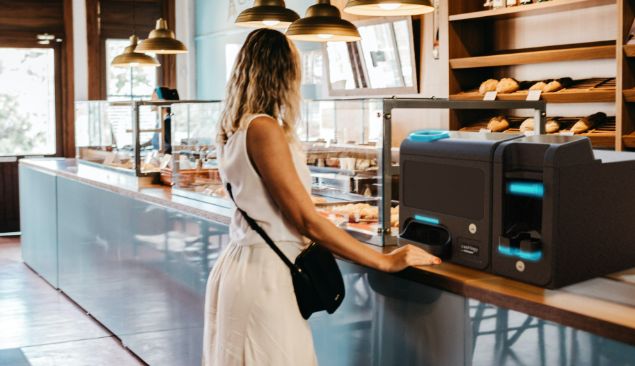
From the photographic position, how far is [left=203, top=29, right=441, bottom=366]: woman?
7.61 feet

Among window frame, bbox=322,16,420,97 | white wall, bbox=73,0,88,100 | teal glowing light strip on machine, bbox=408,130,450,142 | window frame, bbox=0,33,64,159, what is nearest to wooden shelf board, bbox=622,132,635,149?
window frame, bbox=322,16,420,97

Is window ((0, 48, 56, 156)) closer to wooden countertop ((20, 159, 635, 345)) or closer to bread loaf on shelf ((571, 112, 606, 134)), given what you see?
bread loaf on shelf ((571, 112, 606, 134))

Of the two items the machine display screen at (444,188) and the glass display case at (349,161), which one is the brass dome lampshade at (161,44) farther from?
the machine display screen at (444,188)

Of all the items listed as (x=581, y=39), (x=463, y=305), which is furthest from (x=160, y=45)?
(x=463, y=305)

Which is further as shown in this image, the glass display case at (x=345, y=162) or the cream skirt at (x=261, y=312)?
the glass display case at (x=345, y=162)

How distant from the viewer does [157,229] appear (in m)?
4.37

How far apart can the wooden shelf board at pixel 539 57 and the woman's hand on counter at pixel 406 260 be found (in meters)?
3.07

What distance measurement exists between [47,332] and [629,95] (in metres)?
3.79

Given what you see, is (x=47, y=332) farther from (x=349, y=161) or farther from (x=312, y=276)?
(x=312, y=276)

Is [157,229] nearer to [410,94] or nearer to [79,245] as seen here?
[79,245]

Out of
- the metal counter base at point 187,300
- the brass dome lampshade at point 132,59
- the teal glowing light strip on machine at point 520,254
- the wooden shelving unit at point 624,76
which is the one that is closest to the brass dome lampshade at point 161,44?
the brass dome lampshade at point 132,59

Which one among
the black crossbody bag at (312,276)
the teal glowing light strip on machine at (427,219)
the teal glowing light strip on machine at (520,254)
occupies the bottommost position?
the black crossbody bag at (312,276)

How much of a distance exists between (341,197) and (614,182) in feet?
4.67

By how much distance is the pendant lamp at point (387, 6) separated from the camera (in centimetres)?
378
